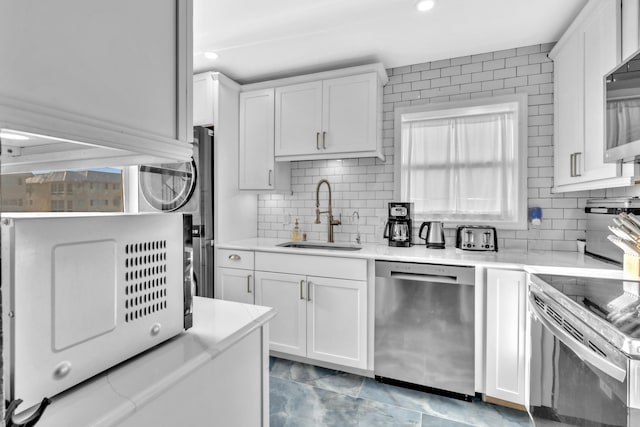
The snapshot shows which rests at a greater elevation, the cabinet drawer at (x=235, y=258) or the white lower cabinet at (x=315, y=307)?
the cabinet drawer at (x=235, y=258)

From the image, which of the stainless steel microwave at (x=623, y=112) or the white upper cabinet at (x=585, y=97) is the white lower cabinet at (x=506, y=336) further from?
the stainless steel microwave at (x=623, y=112)

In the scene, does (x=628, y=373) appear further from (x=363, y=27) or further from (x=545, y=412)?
(x=363, y=27)

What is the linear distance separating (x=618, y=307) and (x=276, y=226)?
2.70m

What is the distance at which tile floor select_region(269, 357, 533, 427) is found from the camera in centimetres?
194

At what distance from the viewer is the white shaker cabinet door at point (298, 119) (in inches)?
111

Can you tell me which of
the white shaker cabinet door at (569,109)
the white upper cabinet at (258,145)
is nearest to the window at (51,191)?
the white upper cabinet at (258,145)

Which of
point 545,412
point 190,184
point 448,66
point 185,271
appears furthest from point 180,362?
point 448,66

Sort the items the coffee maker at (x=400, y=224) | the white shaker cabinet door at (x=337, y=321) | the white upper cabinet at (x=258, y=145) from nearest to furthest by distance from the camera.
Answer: the white shaker cabinet door at (x=337, y=321)
the coffee maker at (x=400, y=224)
the white upper cabinet at (x=258, y=145)

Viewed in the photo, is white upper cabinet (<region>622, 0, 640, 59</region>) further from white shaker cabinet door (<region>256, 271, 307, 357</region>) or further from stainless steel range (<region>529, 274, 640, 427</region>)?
white shaker cabinet door (<region>256, 271, 307, 357</region>)

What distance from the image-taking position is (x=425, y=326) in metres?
2.21

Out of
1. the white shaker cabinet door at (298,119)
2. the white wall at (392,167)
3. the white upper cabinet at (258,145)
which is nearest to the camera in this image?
the white wall at (392,167)

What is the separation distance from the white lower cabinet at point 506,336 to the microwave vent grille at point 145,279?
1.94 meters

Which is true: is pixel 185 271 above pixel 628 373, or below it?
above

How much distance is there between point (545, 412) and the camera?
1519 mm
